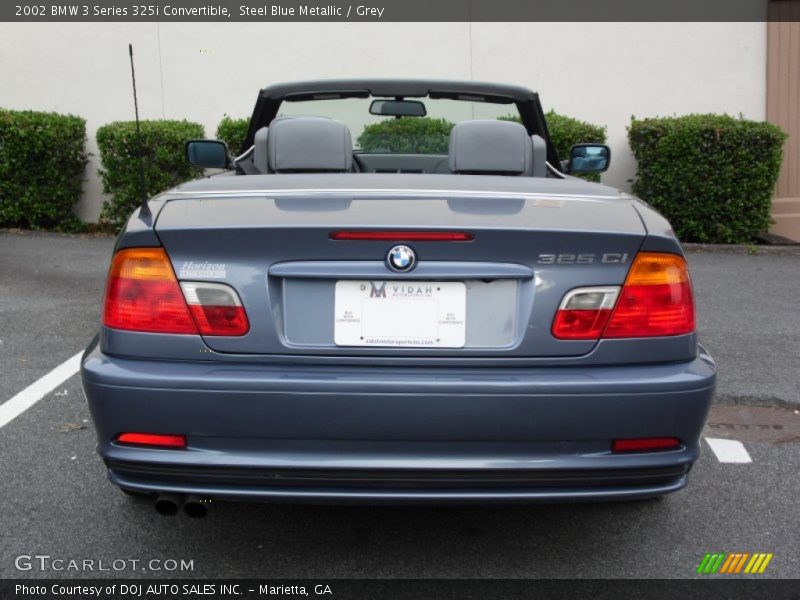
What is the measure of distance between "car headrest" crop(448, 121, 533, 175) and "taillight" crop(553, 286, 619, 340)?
1231 millimetres

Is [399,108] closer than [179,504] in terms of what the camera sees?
No

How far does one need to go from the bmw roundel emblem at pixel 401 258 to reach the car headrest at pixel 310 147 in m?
1.25

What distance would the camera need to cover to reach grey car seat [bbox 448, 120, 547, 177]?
368 cm

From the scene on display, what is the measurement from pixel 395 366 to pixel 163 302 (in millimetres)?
664

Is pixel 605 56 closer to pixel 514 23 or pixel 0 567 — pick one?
pixel 514 23

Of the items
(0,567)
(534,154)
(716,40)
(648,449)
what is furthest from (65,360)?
(716,40)

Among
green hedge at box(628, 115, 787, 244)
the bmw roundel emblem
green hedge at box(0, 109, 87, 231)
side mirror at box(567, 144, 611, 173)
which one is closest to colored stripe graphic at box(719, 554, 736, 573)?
the bmw roundel emblem

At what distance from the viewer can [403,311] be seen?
2.53 m

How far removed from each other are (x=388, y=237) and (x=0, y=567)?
5.33ft

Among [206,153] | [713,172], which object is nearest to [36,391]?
[206,153]

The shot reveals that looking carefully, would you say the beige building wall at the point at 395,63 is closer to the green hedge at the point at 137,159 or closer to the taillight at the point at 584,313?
the green hedge at the point at 137,159

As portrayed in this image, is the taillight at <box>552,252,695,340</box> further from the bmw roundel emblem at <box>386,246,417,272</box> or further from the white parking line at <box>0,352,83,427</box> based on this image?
the white parking line at <box>0,352,83,427</box>

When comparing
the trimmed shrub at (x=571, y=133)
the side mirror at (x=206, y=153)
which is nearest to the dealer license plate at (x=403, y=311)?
the side mirror at (x=206, y=153)

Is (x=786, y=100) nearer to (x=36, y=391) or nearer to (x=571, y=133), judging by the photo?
(x=571, y=133)
